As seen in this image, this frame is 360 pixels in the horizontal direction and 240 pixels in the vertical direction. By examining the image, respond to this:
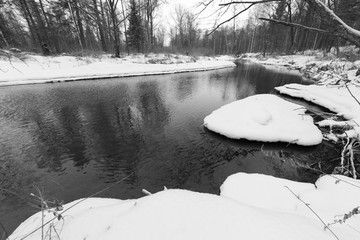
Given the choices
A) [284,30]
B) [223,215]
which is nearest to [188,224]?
[223,215]

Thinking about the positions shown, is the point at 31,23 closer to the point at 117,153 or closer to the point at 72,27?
the point at 72,27

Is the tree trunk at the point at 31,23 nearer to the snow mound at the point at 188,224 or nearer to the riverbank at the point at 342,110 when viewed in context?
the snow mound at the point at 188,224

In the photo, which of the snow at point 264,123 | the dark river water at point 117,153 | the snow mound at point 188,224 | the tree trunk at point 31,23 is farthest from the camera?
the tree trunk at point 31,23

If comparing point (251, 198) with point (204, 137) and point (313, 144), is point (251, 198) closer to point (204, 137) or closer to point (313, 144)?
point (204, 137)

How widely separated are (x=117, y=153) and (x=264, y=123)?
548 cm

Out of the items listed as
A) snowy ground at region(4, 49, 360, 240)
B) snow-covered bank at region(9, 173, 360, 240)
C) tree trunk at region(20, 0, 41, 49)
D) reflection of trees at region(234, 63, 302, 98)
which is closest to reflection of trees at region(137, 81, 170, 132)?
snowy ground at region(4, 49, 360, 240)

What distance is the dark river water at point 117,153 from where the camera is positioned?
13.2 feet

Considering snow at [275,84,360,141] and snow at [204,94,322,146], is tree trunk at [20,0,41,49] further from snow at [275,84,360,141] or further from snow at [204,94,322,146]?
snow at [275,84,360,141]

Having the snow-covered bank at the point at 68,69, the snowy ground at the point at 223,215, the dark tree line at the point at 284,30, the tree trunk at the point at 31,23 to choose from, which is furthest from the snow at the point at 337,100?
the tree trunk at the point at 31,23

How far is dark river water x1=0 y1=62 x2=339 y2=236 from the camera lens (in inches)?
159

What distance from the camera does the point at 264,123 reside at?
642cm

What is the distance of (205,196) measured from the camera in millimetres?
1939

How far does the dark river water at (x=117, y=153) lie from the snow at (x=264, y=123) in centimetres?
29

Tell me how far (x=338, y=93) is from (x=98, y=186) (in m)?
12.4
